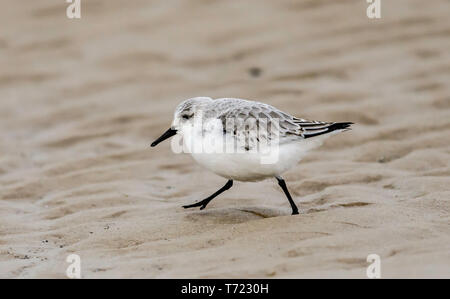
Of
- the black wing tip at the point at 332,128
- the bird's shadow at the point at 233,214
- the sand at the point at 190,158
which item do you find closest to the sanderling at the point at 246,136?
the black wing tip at the point at 332,128

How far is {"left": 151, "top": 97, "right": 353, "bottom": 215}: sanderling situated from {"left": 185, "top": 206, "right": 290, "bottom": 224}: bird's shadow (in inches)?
9.9

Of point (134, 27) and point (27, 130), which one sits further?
point (134, 27)

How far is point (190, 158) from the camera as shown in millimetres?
7012

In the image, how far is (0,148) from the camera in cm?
738

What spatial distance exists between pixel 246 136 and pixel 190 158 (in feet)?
6.73

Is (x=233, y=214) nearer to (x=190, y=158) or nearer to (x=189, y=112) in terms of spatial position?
(x=189, y=112)

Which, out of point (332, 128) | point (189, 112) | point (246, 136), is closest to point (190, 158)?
point (189, 112)

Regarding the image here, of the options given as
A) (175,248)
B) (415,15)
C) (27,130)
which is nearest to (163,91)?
(27,130)

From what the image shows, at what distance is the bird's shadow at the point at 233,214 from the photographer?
5207mm

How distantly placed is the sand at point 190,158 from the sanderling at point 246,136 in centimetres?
37

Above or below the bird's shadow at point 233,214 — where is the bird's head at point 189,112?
above

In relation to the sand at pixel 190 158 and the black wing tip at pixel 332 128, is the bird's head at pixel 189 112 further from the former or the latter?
the black wing tip at pixel 332 128
